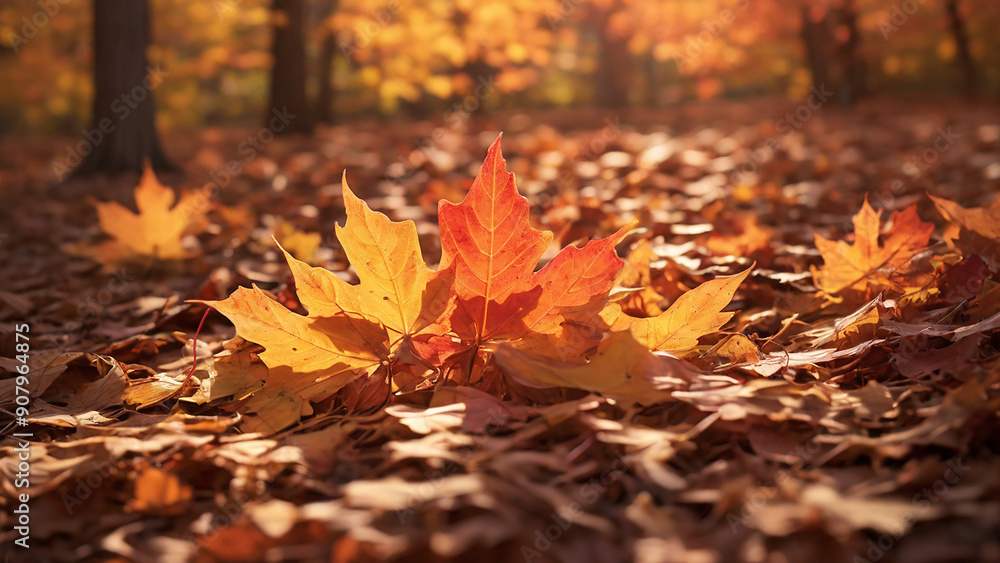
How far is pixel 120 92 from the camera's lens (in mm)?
4777

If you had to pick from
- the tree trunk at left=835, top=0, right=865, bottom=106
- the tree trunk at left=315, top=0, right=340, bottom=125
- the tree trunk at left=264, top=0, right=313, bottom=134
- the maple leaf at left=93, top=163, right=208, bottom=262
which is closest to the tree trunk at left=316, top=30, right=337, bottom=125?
the tree trunk at left=315, top=0, right=340, bottom=125

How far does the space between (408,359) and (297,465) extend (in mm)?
250

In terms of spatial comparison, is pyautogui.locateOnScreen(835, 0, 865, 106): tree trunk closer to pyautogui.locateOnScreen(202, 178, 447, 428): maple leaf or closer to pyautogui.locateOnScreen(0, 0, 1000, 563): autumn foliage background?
pyautogui.locateOnScreen(0, 0, 1000, 563): autumn foliage background

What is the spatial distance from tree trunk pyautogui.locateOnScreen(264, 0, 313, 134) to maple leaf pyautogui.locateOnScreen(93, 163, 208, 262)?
5190mm

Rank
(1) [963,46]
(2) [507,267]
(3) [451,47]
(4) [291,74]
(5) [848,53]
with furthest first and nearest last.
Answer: (1) [963,46]
(5) [848,53]
(4) [291,74]
(3) [451,47]
(2) [507,267]

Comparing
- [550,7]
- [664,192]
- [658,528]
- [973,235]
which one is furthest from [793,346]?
[550,7]

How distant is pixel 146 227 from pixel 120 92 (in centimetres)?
301

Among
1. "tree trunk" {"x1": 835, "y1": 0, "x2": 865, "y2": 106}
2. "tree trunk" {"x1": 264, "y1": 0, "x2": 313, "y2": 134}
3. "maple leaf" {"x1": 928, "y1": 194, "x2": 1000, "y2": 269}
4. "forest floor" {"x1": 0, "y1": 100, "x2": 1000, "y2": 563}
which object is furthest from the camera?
"tree trunk" {"x1": 835, "y1": 0, "x2": 865, "y2": 106}

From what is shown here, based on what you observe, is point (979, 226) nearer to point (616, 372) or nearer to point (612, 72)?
point (616, 372)

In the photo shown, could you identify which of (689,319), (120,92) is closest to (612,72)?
(120,92)

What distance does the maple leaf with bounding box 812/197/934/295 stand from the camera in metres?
1.53

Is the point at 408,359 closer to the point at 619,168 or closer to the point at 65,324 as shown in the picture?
the point at 65,324

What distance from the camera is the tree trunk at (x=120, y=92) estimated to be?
4676mm

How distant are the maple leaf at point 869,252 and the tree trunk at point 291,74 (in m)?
6.61
